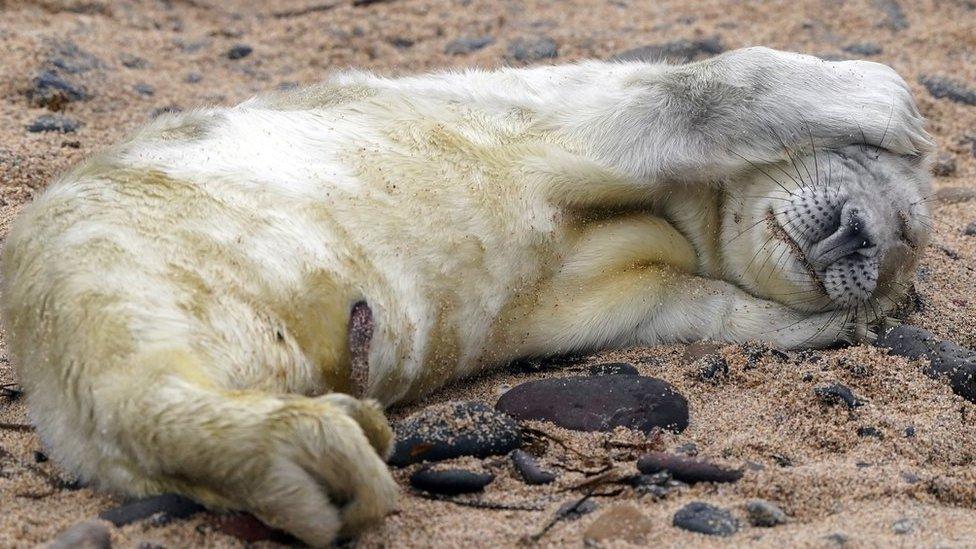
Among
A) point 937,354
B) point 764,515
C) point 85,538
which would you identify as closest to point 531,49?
point 937,354

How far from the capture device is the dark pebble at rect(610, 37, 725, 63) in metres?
7.46

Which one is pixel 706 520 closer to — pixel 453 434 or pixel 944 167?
pixel 453 434

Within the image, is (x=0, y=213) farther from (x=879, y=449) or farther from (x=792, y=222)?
(x=879, y=449)

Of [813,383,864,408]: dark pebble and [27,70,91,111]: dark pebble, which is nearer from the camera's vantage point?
[813,383,864,408]: dark pebble

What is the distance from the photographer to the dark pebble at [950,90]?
719 centimetres

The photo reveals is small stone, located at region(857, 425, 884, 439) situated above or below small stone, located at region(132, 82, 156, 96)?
below

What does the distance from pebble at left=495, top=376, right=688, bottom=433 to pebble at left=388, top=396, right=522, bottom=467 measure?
20cm

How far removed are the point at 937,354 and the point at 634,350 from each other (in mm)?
982

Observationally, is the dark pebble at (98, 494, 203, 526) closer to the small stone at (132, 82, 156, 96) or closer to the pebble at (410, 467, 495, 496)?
the pebble at (410, 467, 495, 496)

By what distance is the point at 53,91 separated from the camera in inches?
253

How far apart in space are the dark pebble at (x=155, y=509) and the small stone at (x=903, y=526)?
165 centimetres

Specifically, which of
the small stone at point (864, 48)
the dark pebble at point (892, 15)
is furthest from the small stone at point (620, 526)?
the dark pebble at point (892, 15)

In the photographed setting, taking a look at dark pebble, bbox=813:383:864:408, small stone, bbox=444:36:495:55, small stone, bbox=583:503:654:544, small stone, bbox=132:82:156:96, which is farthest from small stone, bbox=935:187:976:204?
small stone, bbox=132:82:156:96

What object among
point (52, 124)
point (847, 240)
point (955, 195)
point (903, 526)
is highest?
point (52, 124)
